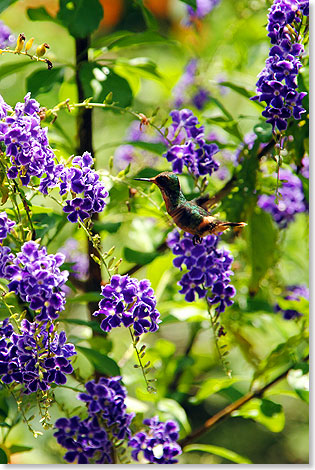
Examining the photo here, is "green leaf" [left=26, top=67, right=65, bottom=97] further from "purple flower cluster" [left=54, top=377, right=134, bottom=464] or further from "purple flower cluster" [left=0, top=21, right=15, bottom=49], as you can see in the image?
"purple flower cluster" [left=54, top=377, right=134, bottom=464]

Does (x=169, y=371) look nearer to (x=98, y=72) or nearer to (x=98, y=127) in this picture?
(x=98, y=72)

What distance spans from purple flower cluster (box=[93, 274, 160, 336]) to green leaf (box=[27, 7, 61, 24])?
2.28ft

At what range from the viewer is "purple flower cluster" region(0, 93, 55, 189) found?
842 millimetres

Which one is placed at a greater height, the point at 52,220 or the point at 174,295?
the point at 52,220

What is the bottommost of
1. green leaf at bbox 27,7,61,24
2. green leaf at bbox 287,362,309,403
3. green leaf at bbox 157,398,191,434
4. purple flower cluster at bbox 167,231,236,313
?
green leaf at bbox 157,398,191,434

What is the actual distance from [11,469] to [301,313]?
805mm

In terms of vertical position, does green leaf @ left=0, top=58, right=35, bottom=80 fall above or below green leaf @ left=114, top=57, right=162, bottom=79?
below

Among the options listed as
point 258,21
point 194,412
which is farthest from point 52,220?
point 194,412

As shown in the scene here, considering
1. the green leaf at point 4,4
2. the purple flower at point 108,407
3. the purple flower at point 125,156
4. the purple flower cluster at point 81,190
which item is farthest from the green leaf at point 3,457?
the purple flower at point 125,156

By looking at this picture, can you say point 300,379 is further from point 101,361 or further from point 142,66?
point 142,66

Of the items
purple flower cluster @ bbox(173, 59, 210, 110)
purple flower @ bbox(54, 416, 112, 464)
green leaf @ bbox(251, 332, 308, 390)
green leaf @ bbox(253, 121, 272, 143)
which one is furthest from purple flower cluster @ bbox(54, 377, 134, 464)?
purple flower cluster @ bbox(173, 59, 210, 110)

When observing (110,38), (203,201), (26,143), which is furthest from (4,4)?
(203,201)

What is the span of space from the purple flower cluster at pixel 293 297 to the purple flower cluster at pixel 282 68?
65cm

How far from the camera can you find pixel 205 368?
1.76 metres
